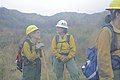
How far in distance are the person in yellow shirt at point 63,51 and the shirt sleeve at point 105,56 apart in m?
4.96

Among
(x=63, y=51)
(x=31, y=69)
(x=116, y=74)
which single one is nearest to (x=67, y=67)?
(x=63, y=51)

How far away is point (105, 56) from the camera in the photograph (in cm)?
510

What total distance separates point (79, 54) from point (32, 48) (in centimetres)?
842

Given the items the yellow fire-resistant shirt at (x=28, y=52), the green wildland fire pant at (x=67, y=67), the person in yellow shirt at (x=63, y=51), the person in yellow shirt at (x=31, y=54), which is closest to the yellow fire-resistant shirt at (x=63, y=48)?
the person in yellow shirt at (x=63, y=51)

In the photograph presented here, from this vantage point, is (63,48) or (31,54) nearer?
(31,54)

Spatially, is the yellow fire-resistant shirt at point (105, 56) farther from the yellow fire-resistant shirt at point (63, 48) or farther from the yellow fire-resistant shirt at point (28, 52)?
the yellow fire-resistant shirt at point (63, 48)

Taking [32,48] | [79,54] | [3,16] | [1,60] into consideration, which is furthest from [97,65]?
[3,16]

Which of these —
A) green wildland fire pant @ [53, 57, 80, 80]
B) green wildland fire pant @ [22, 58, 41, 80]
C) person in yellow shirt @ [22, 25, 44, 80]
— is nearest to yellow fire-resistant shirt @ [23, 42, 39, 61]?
person in yellow shirt @ [22, 25, 44, 80]

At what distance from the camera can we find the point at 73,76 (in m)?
10.4

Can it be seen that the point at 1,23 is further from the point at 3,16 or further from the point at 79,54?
the point at 79,54

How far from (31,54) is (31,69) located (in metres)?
0.36

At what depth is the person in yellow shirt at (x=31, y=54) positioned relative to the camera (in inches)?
352

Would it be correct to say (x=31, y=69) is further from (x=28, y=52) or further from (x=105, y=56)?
(x=105, y=56)

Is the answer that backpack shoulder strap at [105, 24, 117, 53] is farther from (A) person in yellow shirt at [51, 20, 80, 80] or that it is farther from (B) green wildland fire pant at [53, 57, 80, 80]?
(B) green wildland fire pant at [53, 57, 80, 80]
